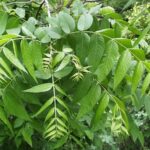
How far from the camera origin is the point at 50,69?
4.37 ft

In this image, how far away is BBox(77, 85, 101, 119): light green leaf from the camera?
128cm

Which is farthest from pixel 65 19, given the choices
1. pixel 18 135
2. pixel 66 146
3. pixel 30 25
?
pixel 66 146

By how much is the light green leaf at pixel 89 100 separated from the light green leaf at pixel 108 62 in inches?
2.9

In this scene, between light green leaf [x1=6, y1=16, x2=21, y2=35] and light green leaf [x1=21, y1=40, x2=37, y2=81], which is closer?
light green leaf [x1=21, y1=40, x2=37, y2=81]

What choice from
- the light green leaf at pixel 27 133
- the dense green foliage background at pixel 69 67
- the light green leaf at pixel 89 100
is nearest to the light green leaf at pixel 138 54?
the dense green foliage background at pixel 69 67

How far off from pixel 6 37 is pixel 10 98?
0.19 meters

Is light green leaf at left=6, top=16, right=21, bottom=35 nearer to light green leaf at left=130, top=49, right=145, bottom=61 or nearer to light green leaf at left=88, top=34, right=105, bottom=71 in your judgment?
light green leaf at left=88, top=34, right=105, bottom=71

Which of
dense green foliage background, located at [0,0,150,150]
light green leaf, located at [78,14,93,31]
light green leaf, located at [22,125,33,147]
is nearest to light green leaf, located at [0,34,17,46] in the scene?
dense green foliage background, located at [0,0,150,150]

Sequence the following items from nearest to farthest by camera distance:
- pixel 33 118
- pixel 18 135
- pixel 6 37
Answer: pixel 6 37
pixel 33 118
pixel 18 135

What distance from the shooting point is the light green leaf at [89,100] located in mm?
1281

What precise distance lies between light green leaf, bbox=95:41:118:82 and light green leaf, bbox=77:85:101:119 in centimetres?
7

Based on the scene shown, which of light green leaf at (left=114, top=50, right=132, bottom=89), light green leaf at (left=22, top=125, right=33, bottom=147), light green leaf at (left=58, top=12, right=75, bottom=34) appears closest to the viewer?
light green leaf at (left=114, top=50, right=132, bottom=89)

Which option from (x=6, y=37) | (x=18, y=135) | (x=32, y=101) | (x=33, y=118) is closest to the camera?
(x=6, y=37)

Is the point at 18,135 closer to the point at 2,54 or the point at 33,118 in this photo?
the point at 33,118
